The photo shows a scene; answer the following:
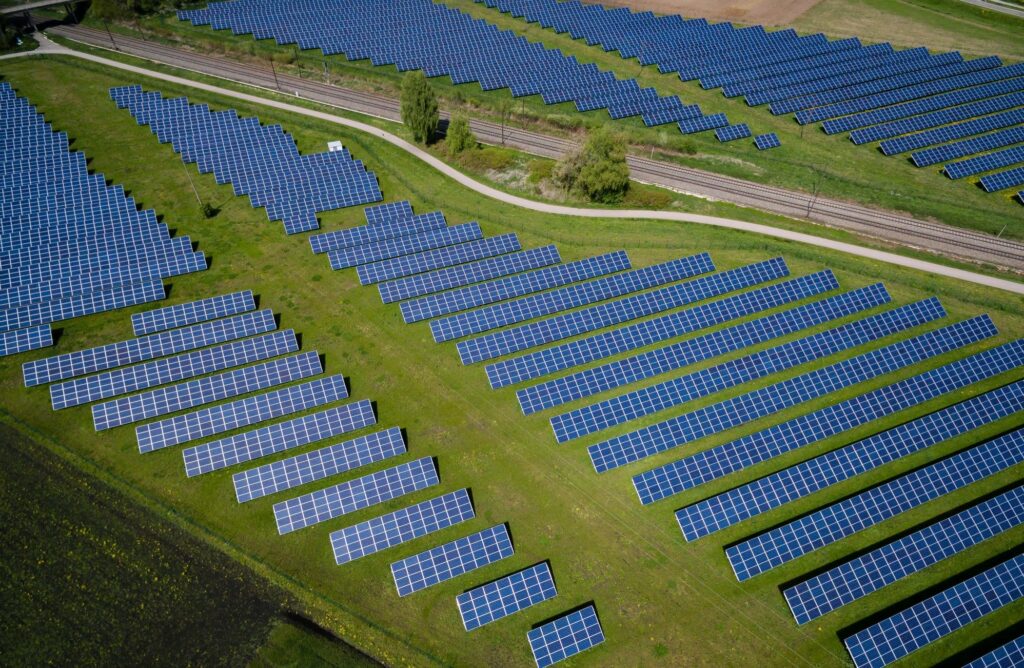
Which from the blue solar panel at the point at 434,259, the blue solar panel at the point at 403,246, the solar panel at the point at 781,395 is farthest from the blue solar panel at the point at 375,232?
the solar panel at the point at 781,395

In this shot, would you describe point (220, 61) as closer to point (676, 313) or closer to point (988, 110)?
point (676, 313)

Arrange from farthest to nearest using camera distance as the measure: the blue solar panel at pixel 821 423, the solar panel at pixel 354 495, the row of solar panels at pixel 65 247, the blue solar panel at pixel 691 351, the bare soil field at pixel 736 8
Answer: the bare soil field at pixel 736 8 < the row of solar panels at pixel 65 247 < the blue solar panel at pixel 691 351 < the blue solar panel at pixel 821 423 < the solar panel at pixel 354 495

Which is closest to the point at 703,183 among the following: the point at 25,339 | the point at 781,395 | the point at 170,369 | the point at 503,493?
the point at 781,395

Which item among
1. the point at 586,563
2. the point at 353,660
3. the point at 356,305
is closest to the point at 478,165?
the point at 356,305

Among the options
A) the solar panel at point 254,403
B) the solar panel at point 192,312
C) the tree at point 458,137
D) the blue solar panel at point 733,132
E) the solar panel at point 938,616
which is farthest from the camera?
the blue solar panel at point 733,132

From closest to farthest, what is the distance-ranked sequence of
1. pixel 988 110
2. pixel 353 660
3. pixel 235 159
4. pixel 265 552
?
1. pixel 353 660
2. pixel 265 552
3. pixel 235 159
4. pixel 988 110

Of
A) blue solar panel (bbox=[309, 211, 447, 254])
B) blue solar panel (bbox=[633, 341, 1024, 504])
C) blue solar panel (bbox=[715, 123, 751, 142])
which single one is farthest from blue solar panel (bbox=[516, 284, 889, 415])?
blue solar panel (bbox=[715, 123, 751, 142])

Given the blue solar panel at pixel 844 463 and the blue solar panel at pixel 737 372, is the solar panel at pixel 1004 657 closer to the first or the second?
the blue solar panel at pixel 844 463
